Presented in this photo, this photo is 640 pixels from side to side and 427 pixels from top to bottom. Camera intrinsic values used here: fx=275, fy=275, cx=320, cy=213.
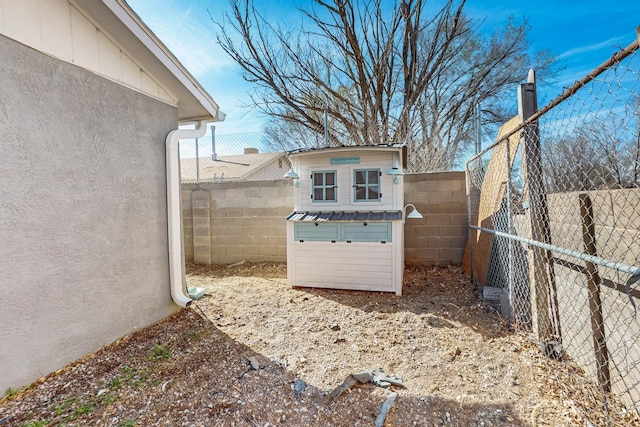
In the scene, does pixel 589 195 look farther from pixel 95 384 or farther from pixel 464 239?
pixel 95 384

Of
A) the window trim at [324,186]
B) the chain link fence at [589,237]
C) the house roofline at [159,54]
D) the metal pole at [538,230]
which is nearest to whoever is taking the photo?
the chain link fence at [589,237]

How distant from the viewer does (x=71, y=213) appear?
228cm

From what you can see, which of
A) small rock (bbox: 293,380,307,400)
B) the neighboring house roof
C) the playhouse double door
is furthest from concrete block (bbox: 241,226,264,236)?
the neighboring house roof

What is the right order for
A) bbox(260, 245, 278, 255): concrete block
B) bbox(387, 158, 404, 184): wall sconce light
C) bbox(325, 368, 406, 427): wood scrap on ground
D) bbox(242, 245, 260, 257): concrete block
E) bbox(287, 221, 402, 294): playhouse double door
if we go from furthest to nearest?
bbox(242, 245, 260, 257): concrete block, bbox(260, 245, 278, 255): concrete block, bbox(287, 221, 402, 294): playhouse double door, bbox(387, 158, 404, 184): wall sconce light, bbox(325, 368, 406, 427): wood scrap on ground

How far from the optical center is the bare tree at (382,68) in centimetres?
781

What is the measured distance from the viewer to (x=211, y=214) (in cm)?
602

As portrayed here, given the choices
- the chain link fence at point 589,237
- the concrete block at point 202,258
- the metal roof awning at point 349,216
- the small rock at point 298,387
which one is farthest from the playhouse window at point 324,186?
the concrete block at point 202,258

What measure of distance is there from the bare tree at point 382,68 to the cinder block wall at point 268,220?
271cm

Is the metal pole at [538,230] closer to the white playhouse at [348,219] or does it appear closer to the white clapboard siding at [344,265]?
the white playhouse at [348,219]

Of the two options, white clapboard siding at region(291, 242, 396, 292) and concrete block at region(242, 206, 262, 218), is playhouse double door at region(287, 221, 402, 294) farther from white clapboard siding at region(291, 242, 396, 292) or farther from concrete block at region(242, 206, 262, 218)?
concrete block at region(242, 206, 262, 218)

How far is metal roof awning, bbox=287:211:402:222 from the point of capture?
3.86 meters

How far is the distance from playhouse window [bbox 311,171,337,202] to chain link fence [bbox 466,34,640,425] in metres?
2.25

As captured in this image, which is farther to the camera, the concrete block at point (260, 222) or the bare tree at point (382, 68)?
the bare tree at point (382, 68)

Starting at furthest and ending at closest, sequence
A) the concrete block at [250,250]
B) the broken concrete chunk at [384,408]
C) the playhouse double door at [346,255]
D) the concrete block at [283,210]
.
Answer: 1. the concrete block at [250,250]
2. the concrete block at [283,210]
3. the playhouse double door at [346,255]
4. the broken concrete chunk at [384,408]
